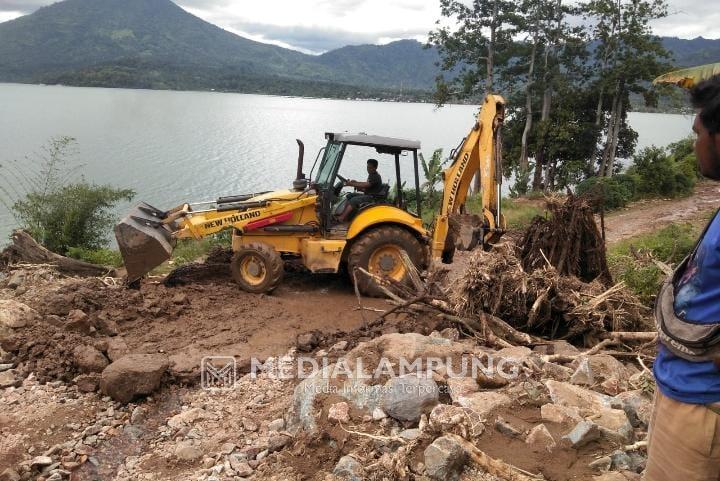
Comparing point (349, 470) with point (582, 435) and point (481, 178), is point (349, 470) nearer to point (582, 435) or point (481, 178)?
point (582, 435)

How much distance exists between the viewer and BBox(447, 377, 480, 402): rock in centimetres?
382

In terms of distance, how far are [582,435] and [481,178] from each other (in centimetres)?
446

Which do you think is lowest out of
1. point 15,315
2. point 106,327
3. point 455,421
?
point 106,327

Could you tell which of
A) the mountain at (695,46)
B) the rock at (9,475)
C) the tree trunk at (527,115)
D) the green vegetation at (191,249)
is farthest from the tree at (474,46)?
the mountain at (695,46)

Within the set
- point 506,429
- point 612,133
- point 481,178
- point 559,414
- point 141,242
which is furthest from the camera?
point 612,133

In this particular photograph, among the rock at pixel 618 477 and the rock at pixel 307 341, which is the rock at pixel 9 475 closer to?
the rock at pixel 307 341

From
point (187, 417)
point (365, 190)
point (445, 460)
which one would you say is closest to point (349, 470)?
point (445, 460)

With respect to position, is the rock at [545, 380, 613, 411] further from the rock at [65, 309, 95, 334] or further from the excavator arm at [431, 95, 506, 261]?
the rock at [65, 309, 95, 334]

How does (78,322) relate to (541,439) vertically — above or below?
below

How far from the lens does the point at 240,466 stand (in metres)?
3.83

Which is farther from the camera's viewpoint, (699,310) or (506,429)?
(506,429)

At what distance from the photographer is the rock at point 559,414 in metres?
3.50

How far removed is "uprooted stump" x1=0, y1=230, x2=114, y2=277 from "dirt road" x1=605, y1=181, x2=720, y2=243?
1122 cm

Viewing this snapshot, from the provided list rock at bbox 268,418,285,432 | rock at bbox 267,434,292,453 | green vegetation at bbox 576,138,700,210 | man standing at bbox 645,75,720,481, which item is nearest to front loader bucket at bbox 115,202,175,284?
rock at bbox 268,418,285,432
